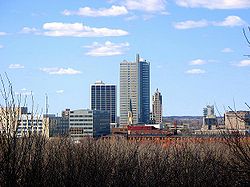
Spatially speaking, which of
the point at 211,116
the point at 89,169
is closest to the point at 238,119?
the point at 89,169

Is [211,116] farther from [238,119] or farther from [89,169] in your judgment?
[238,119]

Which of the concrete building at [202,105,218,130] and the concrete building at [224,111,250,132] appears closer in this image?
the concrete building at [224,111,250,132]

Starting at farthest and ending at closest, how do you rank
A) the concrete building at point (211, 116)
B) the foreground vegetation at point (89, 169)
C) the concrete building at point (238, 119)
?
1. the concrete building at point (211, 116)
2. the concrete building at point (238, 119)
3. the foreground vegetation at point (89, 169)

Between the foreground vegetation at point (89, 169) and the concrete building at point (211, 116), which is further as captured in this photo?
the concrete building at point (211, 116)

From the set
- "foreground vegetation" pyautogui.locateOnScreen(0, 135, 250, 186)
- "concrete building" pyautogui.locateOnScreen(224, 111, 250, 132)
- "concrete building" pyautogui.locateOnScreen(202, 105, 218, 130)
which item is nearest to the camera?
"foreground vegetation" pyautogui.locateOnScreen(0, 135, 250, 186)

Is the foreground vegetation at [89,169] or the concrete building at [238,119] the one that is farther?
the concrete building at [238,119]

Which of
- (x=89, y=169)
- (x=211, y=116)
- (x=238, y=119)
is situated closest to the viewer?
(x=238, y=119)

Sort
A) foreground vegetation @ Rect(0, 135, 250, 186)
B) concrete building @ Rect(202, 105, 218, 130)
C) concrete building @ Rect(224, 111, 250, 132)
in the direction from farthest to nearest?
concrete building @ Rect(202, 105, 218, 130) < concrete building @ Rect(224, 111, 250, 132) < foreground vegetation @ Rect(0, 135, 250, 186)

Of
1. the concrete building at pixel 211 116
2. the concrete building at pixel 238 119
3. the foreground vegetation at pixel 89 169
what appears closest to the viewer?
the foreground vegetation at pixel 89 169

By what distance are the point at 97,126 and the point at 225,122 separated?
146505 millimetres

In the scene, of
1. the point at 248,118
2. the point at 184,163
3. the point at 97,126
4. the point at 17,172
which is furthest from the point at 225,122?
the point at 97,126

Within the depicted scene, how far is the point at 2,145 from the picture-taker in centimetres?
1325

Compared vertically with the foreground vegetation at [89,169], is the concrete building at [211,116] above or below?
above

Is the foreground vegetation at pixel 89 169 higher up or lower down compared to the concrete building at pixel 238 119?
lower down
